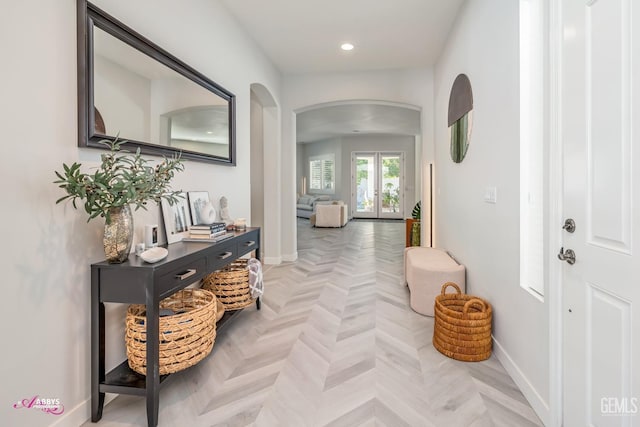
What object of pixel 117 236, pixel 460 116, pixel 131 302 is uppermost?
pixel 460 116

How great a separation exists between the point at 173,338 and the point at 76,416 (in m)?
0.52

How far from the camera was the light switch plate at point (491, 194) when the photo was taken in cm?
223

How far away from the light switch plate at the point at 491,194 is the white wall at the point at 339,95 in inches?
94.3

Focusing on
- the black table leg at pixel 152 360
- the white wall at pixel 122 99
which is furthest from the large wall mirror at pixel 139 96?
the black table leg at pixel 152 360

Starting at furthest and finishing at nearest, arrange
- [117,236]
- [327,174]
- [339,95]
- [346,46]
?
[327,174] → [339,95] → [346,46] → [117,236]

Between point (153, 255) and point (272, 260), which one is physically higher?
point (153, 255)

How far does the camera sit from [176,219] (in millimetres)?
2328

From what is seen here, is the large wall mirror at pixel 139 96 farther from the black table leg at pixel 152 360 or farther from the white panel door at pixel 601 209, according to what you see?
the white panel door at pixel 601 209

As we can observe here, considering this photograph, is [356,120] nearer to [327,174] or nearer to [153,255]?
[327,174]

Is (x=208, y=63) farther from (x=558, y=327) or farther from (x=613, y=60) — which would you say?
(x=558, y=327)

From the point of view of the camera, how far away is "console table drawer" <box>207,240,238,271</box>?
7.14ft

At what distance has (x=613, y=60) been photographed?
45.3 inches

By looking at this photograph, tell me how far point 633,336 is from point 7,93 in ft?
Answer: 7.86

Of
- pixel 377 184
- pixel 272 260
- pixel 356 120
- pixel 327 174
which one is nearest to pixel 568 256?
pixel 272 260
